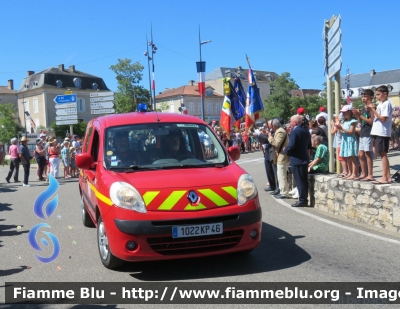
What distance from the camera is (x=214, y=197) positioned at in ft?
17.4

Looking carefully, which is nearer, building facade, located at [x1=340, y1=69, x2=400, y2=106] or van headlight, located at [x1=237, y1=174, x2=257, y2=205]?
van headlight, located at [x1=237, y1=174, x2=257, y2=205]

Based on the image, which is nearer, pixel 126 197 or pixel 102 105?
pixel 126 197

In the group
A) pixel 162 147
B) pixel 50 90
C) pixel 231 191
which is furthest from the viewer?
pixel 50 90

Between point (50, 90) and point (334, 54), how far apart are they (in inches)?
3078

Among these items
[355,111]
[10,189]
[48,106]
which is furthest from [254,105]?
[48,106]

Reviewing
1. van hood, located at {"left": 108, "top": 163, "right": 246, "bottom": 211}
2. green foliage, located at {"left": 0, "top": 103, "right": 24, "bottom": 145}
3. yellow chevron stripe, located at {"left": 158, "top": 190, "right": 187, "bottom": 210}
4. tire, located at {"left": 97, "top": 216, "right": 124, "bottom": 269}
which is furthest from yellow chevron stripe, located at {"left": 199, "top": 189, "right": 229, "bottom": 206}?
green foliage, located at {"left": 0, "top": 103, "right": 24, "bottom": 145}

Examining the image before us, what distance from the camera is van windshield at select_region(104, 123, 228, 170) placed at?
610 centimetres

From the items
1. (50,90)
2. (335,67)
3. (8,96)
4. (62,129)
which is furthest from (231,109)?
(8,96)

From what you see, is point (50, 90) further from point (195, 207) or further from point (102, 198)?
point (195, 207)

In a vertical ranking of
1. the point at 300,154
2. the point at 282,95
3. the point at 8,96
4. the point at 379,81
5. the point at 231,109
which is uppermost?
the point at 379,81

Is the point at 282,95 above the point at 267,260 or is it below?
above

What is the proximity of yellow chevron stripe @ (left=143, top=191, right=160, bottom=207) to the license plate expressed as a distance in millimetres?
400

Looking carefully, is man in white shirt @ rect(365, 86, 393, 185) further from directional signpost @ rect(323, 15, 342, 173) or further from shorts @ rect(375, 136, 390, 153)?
directional signpost @ rect(323, 15, 342, 173)

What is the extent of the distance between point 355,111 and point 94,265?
205 inches
